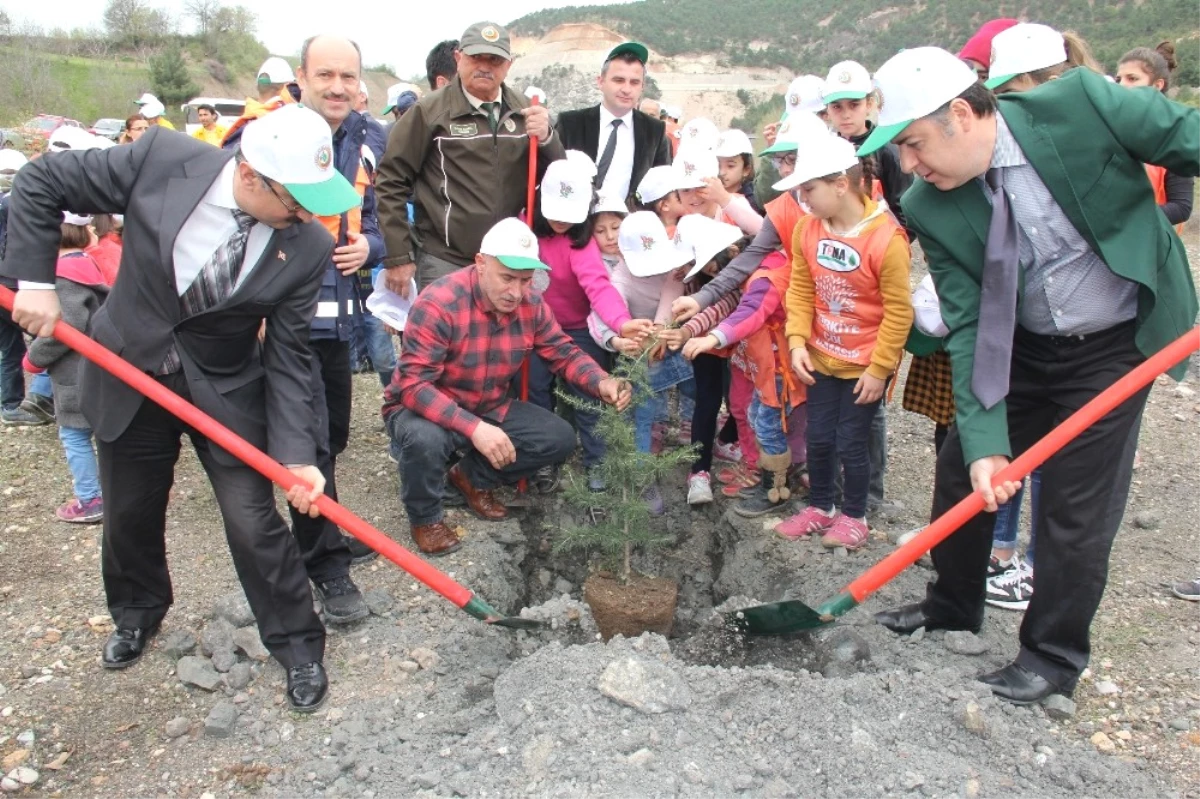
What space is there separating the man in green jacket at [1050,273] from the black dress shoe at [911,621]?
1.31 feet

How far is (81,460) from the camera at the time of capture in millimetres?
4727

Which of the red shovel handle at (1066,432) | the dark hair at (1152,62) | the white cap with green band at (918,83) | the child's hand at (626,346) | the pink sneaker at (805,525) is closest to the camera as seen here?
the white cap with green band at (918,83)

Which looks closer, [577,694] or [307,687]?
[577,694]

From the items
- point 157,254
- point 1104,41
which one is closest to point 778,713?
point 157,254

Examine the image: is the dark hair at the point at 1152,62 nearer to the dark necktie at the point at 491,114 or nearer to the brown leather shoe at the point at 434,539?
the dark necktie at the point at 491,114

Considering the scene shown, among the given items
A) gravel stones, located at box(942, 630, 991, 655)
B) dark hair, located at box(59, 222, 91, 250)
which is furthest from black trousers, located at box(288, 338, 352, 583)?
gravel stones, located at box(942, 630, 991, 655)

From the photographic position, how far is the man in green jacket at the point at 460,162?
Result: 448cm

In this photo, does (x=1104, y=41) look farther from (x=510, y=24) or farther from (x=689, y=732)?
(x=510, y=24)

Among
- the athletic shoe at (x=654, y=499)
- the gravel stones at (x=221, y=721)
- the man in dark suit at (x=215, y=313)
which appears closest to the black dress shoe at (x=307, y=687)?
the man in dark suit at (x=215, y=313)

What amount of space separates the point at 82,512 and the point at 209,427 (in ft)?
7.78

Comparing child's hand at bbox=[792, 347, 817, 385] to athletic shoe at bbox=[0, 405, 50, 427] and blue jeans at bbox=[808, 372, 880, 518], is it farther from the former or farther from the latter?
athletic shoe at bbox=[0, 405, 50, 427]

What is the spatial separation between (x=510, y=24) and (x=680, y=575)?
5662cm

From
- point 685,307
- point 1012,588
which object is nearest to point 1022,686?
point 1012,588

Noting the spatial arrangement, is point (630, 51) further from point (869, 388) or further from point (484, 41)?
point (869, 388)
